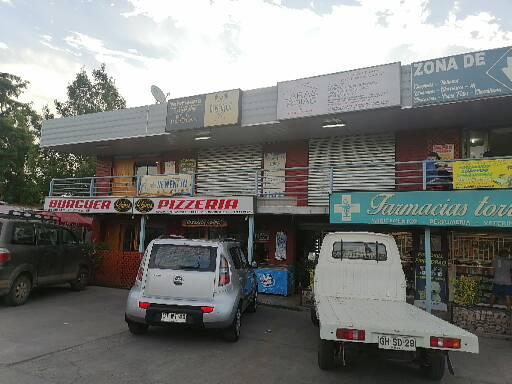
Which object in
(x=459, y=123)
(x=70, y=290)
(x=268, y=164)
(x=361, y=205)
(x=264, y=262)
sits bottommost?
(x=70, y=290)

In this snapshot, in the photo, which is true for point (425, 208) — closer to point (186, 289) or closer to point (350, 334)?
point (350, 334)

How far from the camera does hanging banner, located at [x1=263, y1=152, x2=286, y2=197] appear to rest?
1495 cm

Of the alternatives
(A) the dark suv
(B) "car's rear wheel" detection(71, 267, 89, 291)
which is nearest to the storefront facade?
(B) "car's rear wheel" detection(71, 267, 89, 291)

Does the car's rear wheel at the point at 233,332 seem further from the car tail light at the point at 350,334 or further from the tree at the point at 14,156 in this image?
the tree at the point at 14,156

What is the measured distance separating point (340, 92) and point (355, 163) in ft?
10.4

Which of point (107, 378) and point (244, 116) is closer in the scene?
point (107, 378)

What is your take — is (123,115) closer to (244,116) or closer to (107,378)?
(244,116)

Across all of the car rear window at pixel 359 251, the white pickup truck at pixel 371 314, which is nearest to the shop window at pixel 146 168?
the white pickup truck at pixel 371 314

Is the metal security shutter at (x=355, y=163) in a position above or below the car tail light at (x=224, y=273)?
above

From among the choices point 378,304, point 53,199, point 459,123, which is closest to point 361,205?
point 378,304

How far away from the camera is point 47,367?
17.2 ft

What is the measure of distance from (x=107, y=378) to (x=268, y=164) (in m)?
11.2

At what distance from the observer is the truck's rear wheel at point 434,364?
5.17 m

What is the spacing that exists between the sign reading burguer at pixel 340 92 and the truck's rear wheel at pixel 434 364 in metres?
7.62
